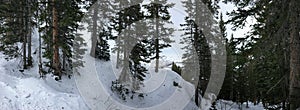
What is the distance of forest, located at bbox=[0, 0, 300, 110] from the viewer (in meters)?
8.92

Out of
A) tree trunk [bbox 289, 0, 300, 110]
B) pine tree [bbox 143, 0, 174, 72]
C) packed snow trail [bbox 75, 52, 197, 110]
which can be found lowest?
packed snow trail [bbox 75, 52, 197, 110]

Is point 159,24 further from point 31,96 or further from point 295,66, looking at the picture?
point 295,66

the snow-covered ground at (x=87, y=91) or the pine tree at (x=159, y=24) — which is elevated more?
the pine tree at (x=159, y=24)

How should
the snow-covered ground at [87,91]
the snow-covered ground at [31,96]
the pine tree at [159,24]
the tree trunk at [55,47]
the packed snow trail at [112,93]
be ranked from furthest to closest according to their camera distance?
the pine tree at [159,24] < the tree trunk at [55,47] < the packed snow trail at [112,93] < the snow-covered ground at [87,91] < the snow-covered ground at [31,96]

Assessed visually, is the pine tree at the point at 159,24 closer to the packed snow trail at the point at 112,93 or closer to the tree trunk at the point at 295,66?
the packed snow trail at the point at 112,93

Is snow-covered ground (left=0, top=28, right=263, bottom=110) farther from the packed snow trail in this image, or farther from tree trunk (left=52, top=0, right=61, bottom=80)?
tree trunk (left=52, top=0, right=61, bottom=80)

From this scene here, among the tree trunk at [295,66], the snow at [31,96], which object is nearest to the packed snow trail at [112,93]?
the snow at [31,96]

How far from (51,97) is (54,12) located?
232 inches

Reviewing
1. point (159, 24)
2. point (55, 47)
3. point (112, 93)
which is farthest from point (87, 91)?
point (159, 24)

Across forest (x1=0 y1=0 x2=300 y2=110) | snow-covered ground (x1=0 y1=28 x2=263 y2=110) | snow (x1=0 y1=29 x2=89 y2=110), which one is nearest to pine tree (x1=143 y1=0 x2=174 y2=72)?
forest (x1=0 y1=0 x2=300 y2=110)

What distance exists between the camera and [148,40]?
2570 centimetres

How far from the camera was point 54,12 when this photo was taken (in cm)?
1502

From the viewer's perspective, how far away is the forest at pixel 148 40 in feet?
29.3

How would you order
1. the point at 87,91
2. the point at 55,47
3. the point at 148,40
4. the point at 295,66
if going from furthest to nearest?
the point at 148,40 < the point at 55,47 < the point at 87,91 < the point at 295,66
